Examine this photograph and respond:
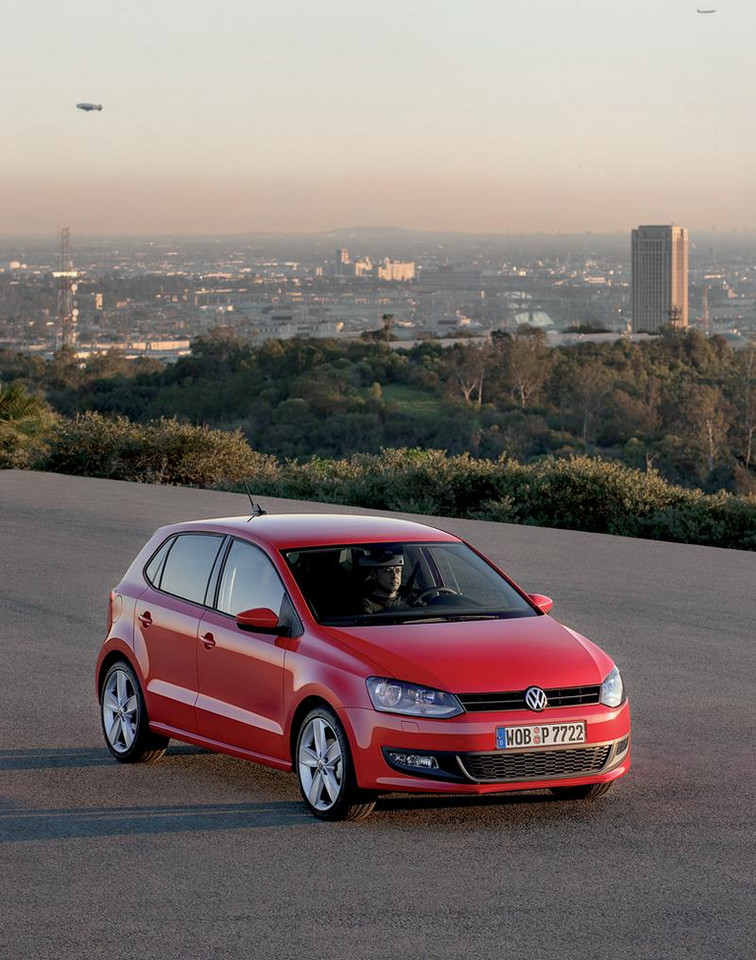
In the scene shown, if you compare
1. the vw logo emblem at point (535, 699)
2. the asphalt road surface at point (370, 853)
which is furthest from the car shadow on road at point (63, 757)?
the vw logo emblem at point (535, 699)

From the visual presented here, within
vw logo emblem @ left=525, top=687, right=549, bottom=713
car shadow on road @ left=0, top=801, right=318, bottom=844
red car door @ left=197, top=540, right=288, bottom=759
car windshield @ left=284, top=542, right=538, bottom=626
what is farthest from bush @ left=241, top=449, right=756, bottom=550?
car shadow on road @ left=0, top=801, right=318, bottom=844

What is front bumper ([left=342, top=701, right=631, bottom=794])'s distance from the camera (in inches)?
299

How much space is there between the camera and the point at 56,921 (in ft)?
20.8

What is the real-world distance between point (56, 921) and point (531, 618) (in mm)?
3235

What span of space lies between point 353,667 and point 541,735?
0.93 metres

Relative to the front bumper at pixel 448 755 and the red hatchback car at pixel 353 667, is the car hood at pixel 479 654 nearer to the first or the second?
the red hatchback car at pixel 353 667

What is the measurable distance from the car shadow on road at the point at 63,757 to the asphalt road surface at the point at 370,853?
22 millimetres

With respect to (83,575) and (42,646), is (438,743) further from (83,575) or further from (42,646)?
(83,575)

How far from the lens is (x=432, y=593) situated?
346 inches

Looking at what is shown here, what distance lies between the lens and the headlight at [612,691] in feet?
26.3

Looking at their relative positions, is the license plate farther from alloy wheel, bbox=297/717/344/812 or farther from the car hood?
alloy wheel, bbox=297/717/344/812

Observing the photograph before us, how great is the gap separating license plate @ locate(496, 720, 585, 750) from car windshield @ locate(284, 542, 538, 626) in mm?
968

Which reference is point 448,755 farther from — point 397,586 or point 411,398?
point 411,398

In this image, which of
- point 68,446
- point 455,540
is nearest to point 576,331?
point 68,446
